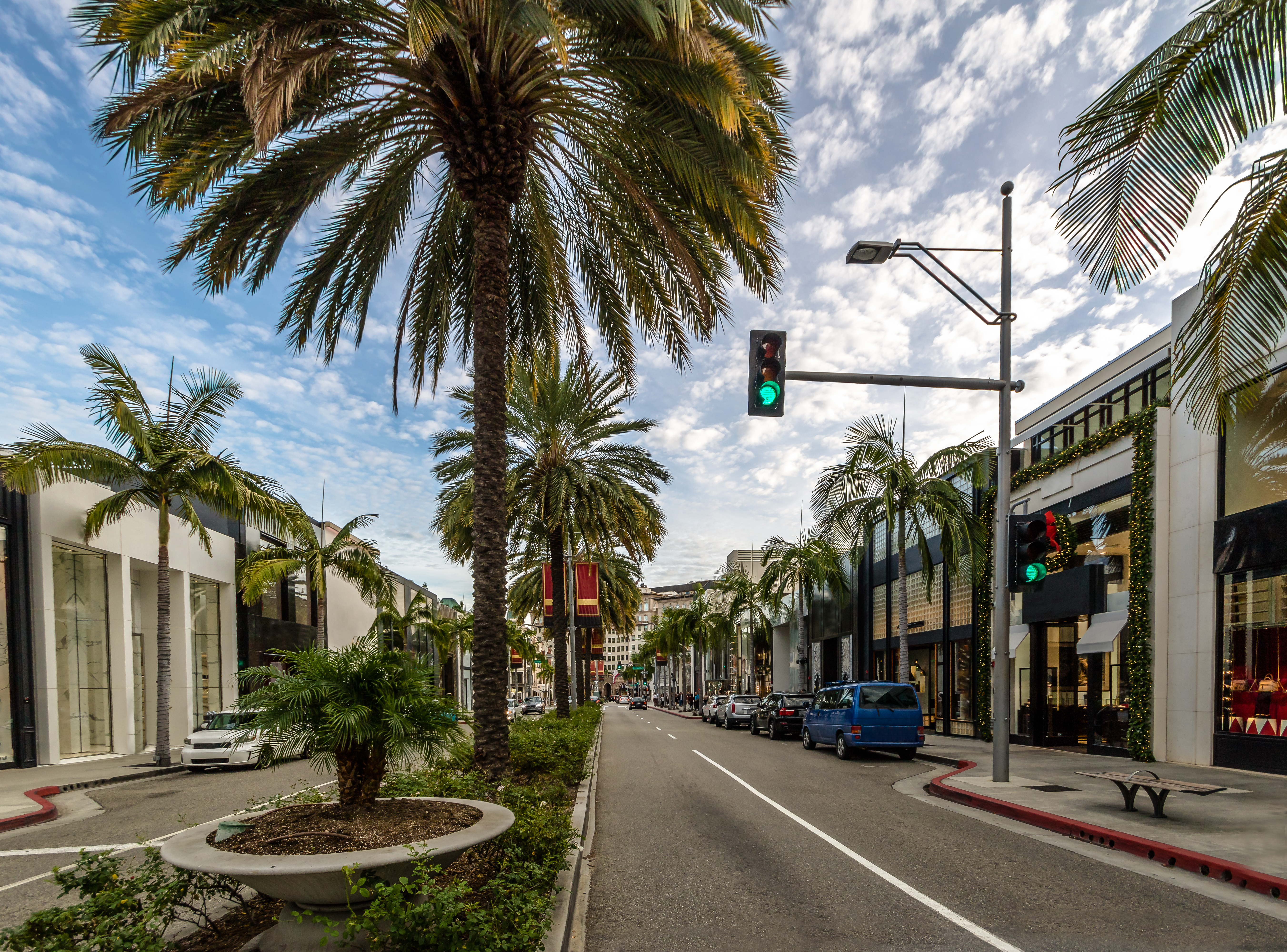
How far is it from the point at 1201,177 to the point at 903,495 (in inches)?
698

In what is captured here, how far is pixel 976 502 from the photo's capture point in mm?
25359

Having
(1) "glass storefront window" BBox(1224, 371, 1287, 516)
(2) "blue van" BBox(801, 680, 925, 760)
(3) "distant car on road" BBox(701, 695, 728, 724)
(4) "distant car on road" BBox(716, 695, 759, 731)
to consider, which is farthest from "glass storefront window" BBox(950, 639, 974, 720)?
(3) "distant car on road" BBox(701, 695, 728, 724)

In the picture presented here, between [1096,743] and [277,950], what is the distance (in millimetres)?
19150

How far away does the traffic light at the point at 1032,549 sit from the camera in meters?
13.0

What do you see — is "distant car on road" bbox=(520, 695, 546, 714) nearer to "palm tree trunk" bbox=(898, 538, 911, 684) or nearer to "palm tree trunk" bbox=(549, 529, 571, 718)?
"palm tree trunk" bbox=(549, 529, 571, 718)

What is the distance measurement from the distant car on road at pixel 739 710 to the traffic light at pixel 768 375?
Result: 26.9 meters

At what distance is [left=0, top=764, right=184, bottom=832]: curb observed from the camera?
1178 cm

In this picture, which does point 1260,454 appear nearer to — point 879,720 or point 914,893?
point 879,720

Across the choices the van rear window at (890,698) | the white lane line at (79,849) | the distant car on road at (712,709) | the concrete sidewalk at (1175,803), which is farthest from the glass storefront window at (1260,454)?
the distant car on road at (712,709)

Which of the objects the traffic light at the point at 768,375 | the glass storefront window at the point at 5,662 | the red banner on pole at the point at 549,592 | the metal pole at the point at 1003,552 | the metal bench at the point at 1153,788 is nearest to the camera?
the metal bench at the point at 1153,788

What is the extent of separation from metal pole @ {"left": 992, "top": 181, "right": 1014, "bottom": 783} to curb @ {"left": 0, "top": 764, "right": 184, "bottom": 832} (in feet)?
48.5

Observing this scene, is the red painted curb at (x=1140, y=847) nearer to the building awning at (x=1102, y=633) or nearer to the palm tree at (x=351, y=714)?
the palm tree at (x=351, y=714)

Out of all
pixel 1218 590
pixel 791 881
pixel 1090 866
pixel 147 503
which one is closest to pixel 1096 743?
pixel 1218 590

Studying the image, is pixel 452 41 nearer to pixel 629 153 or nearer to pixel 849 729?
pixel 629 153
